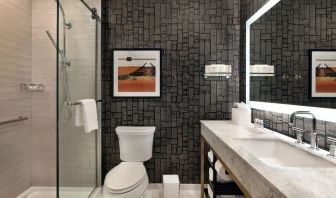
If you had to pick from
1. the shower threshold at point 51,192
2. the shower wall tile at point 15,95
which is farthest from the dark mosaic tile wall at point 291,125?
the shower wall tile at point 15,95

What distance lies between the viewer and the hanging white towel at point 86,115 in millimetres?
2285

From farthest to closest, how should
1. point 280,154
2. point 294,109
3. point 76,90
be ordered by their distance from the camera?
point 76,90 < point 294,109 < point 280,154

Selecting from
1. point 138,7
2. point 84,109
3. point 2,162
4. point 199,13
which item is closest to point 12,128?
point 2,162

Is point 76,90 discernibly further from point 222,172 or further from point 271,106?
point 271,106

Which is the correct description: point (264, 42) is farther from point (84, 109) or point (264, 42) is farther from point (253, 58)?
point (84, 109)

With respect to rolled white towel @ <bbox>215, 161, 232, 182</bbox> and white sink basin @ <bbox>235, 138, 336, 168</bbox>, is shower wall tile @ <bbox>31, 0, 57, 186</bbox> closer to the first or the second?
rolled white towel @ <bbox>215, 161, 232, 182</bbox>

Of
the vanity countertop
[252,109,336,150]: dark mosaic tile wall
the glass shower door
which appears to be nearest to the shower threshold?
the glass shower door

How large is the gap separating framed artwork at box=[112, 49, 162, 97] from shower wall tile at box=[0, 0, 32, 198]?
3.27 feet

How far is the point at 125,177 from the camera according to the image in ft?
7.50

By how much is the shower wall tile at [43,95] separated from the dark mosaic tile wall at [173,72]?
61 centimetres

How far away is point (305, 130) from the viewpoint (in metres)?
1.71

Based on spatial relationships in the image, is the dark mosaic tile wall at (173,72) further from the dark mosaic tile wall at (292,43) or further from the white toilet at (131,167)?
the dark mosaic tile wall at (292,43)

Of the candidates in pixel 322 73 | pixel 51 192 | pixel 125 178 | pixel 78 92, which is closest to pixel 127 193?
pixel 125 178

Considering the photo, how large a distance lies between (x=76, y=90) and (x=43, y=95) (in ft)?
3.14
